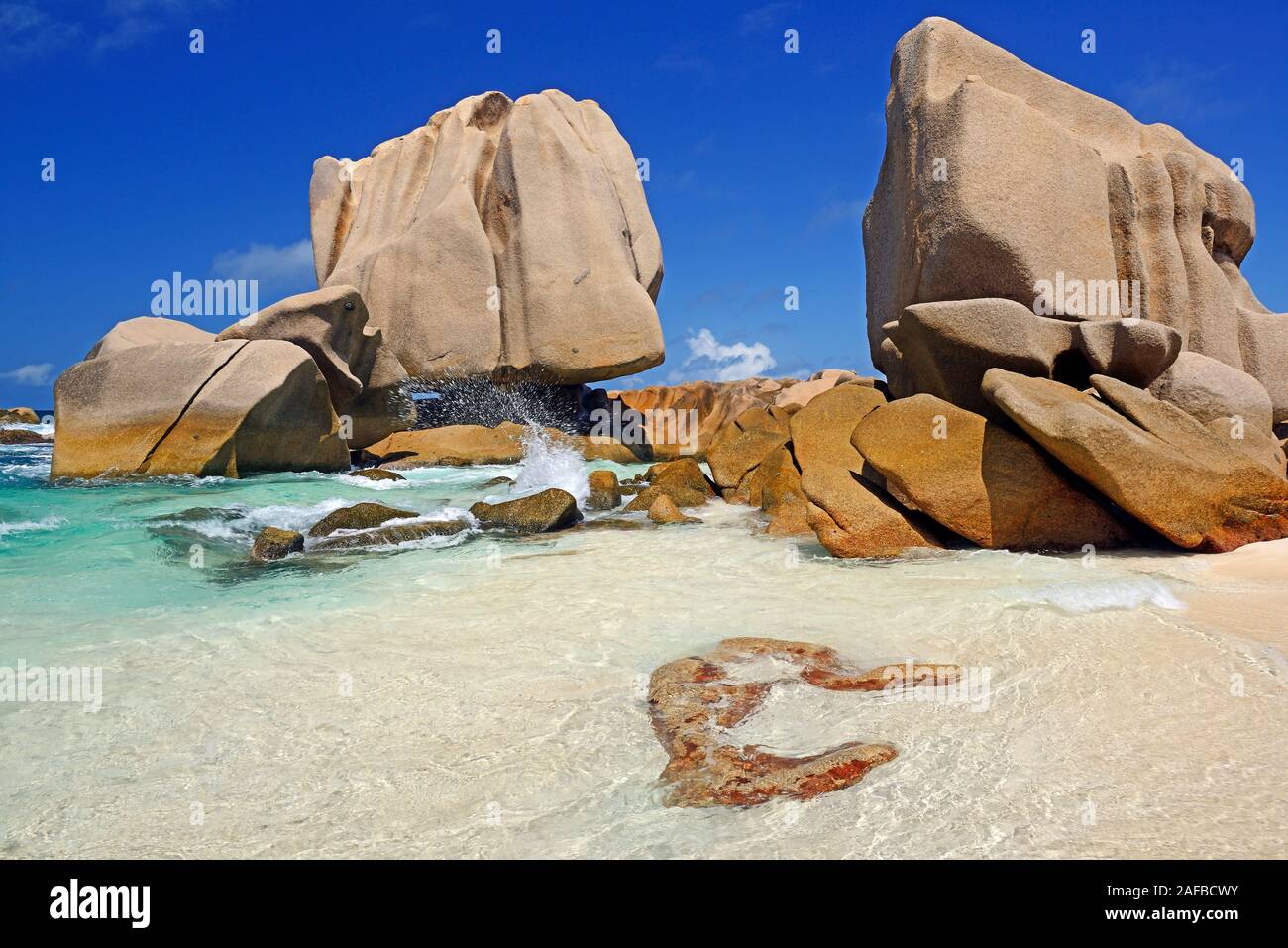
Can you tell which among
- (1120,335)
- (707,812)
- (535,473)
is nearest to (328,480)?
(535,473)

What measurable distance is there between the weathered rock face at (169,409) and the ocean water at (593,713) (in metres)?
5.71

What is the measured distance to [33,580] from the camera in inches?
221

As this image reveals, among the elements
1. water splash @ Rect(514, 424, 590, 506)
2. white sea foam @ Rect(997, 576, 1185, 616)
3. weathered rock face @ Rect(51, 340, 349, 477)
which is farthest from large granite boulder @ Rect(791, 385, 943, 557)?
weathered rock face @ Rect(51, 340, 349, 477)

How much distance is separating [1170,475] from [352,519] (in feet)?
21.0

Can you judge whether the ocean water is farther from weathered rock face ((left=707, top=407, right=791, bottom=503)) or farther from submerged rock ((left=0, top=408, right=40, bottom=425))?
submerged rock ((left=0, top=408, right=40, bottom=425))

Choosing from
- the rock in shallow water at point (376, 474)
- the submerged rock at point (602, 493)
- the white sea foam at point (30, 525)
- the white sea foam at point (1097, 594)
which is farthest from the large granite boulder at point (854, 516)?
the rock in shallow water at point (376, 474)

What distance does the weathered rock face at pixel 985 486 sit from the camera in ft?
19.5

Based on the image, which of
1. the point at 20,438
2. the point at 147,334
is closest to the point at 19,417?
the point at 20,438

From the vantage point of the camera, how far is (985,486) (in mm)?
6031

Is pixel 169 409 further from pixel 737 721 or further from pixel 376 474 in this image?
pixel 737 721

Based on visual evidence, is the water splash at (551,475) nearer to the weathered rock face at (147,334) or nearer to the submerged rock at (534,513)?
the submerged rock at (534,513)
